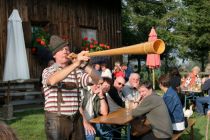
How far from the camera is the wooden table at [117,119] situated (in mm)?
5359

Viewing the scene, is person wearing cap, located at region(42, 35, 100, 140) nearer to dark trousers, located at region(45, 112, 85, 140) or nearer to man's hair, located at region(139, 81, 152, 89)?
dark trousers, located at region(45, 112, 85, 140)

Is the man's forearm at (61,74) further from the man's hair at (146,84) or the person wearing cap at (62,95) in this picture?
the man's hair at (146,84)

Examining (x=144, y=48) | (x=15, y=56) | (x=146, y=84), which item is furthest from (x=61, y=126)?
(x=15, y=56)

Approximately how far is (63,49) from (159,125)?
2.13 meters

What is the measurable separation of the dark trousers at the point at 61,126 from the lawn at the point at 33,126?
10.1ft

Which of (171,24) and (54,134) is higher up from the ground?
(171,24)

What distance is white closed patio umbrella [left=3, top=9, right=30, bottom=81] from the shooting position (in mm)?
9922

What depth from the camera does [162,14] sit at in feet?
93.5

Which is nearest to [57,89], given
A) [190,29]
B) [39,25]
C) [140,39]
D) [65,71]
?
[65,71]

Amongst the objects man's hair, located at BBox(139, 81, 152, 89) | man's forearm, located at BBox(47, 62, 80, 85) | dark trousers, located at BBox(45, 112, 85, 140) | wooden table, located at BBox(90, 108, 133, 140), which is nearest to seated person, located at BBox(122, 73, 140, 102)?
wooden table, located at BBox(90, 108, 133, 140)

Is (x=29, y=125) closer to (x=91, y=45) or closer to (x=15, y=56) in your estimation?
(x=15, y=56)

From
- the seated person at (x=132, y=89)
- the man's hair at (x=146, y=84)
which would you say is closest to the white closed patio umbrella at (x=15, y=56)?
the seated person at (x=132, y=89)

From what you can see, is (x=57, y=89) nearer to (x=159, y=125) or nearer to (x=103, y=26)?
(x=159, y=125)

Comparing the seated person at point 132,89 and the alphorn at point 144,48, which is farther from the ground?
the alphorn at point 144,48
